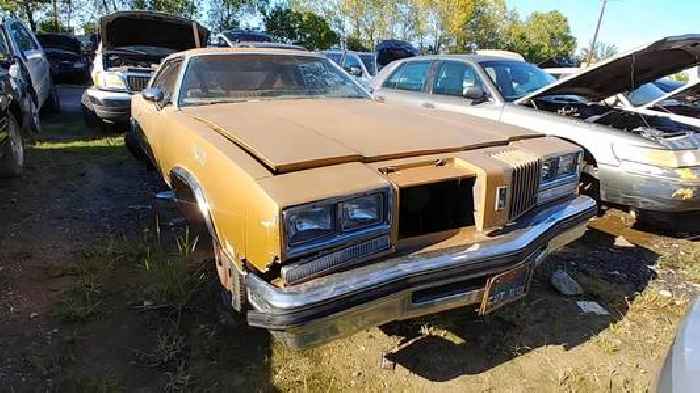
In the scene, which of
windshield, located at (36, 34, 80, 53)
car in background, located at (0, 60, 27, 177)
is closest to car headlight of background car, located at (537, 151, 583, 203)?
car in background, located at (0, 60, 27, 177)

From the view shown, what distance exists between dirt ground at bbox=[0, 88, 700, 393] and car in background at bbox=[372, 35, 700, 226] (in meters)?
0.53

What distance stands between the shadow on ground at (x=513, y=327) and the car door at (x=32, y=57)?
22.6 feet

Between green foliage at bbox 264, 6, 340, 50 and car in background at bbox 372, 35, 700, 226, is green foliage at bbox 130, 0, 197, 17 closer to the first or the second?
green foliage at bbox 264, 6, 340, 50

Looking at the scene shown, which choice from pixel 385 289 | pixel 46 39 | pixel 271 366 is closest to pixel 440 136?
pixel 385 289

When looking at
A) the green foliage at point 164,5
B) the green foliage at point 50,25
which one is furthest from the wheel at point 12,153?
the green foliage at point 50,25

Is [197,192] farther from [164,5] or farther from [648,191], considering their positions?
[164,5]

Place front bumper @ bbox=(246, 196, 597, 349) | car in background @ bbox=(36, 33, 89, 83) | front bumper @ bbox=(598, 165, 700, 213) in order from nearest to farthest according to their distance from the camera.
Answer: front bumper @ bbox=(246, 196, 597, 349) → front bumper @ bbox=(598, 165, 700, 213) → car in background @ bbox=(36, 33, 89, 83)

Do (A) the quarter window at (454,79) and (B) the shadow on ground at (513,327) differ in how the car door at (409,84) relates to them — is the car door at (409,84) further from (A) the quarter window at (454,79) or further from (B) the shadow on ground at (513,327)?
(B) the shadow on ground at (513,327)

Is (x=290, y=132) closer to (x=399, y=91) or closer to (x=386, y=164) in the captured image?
(x=386, y=164)

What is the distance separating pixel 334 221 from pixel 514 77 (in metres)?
4.42

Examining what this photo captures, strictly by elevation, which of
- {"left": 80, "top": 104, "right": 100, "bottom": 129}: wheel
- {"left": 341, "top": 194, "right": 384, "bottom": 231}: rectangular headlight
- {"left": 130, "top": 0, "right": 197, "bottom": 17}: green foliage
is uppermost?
{"left": 130, "top": 0, "right": 197, "bottom": 17}: green foliage

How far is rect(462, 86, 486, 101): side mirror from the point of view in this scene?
18.0ft

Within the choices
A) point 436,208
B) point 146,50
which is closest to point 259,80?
point 436,208

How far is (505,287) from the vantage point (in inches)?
97.1
